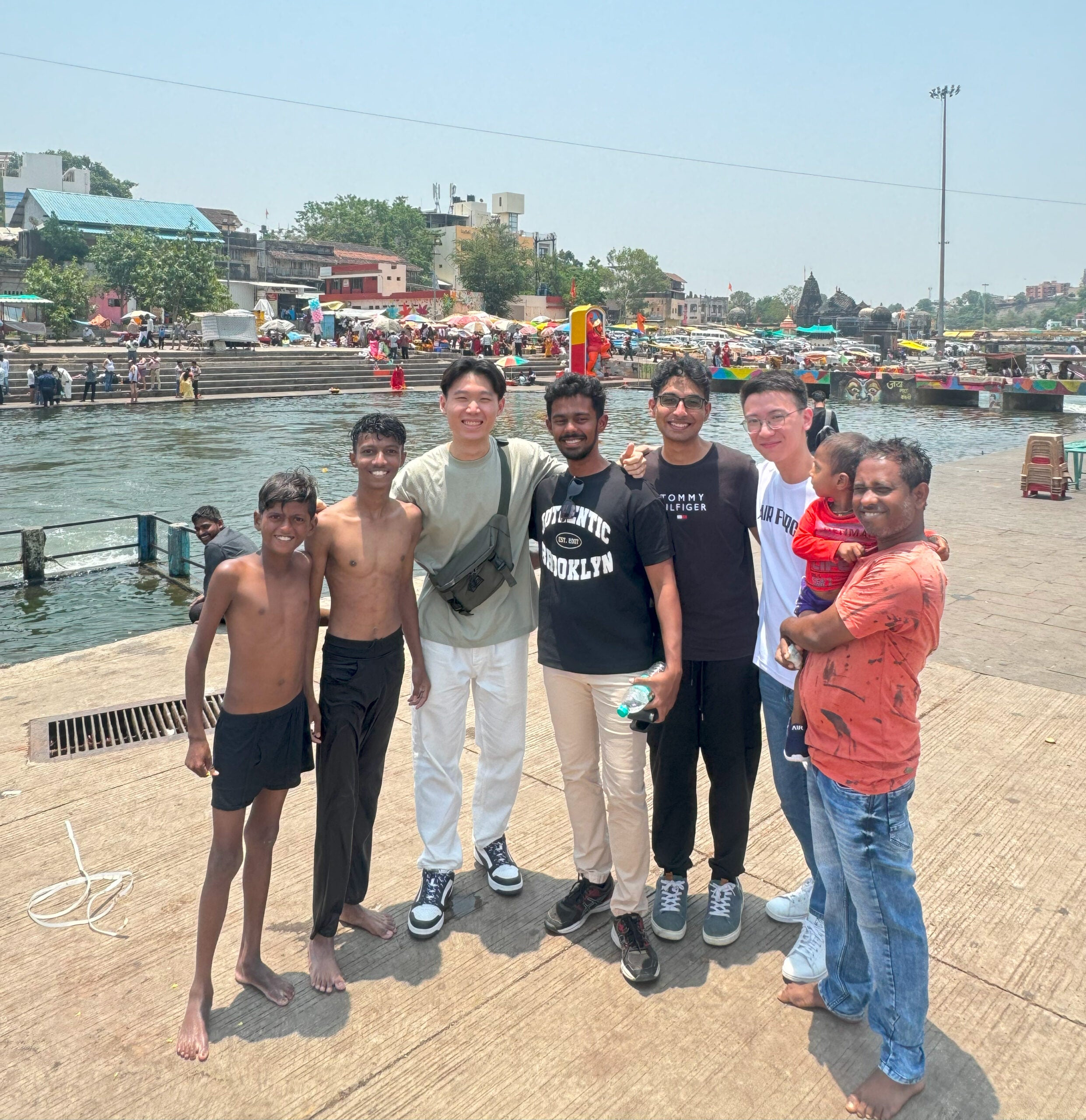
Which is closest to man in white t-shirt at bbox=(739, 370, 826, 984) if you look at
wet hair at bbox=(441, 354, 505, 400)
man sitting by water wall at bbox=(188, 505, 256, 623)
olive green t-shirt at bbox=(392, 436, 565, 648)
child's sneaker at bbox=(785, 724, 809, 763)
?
child's sneaker at bbox=(785, 724, 809, 763)

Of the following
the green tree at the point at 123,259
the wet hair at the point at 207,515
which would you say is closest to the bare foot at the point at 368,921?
the wet hair at the point at 207,515

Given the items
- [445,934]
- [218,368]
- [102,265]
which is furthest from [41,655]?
[102,265]

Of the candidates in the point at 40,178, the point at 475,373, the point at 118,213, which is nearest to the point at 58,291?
the point at 118,213

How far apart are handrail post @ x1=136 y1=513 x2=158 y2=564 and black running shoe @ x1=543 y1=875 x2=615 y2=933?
8954mm

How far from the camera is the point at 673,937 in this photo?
3285 millimetres

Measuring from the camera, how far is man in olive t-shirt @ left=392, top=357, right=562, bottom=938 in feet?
11.4

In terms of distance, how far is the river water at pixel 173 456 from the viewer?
370 inches

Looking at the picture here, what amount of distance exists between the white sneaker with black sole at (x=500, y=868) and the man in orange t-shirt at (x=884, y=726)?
1390mm

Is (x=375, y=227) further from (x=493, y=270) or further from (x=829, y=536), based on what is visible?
(x=829, y=536)

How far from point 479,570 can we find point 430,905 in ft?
3.92

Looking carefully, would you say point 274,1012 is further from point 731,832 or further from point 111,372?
point 111,372

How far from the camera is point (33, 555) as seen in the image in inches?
392

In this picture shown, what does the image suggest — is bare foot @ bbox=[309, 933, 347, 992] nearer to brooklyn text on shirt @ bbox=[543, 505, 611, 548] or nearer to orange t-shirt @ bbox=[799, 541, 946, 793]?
brooklyn text on shirt @ bbox=[543, 505, 611, 548]

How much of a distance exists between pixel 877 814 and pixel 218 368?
1454 inches
